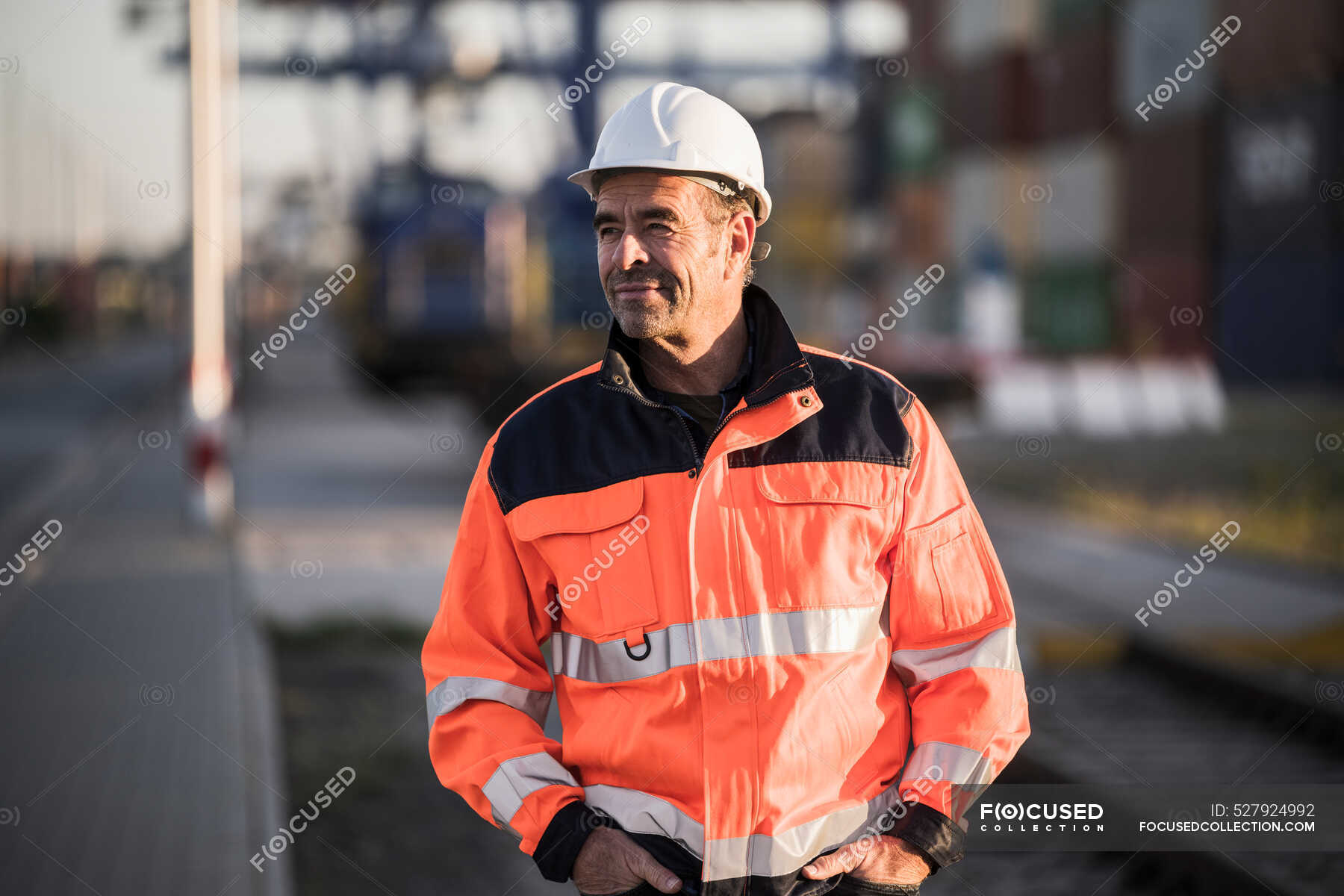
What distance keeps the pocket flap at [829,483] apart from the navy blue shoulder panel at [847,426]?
13 mm

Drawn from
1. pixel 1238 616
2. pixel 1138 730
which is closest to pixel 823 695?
pixel 1138 730

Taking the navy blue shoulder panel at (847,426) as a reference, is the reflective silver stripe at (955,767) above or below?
below

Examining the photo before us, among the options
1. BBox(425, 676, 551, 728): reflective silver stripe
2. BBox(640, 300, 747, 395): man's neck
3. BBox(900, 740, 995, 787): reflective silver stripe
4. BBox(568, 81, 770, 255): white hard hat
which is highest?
BBox(568, 81, 770, 255): white hard hat

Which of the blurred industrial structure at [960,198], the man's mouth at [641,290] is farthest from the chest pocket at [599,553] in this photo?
the blurred industrial structure at [960,198]

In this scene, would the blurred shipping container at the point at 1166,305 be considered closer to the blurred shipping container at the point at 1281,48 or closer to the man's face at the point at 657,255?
the blurred shipping container at the point at 1281,48

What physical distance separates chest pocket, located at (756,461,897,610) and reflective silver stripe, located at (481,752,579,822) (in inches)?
19.0

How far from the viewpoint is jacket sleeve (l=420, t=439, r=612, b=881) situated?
8.14 feet

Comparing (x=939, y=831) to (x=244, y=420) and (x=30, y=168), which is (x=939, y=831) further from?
(x=30, y=168)

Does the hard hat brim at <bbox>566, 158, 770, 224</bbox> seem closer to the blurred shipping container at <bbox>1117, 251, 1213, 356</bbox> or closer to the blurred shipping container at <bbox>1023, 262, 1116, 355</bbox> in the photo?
the blurred shipping container at <bbox>1117, 251, 1213, 356</bbox>

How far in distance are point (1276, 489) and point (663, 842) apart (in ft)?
42.6

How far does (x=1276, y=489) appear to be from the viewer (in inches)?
553

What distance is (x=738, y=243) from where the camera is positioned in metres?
2.63

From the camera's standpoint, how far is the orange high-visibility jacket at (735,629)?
7.75 ft

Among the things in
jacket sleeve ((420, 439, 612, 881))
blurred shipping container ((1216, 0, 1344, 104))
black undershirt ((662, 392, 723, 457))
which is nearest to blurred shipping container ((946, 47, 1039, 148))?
blurred shipping container ((1216, 0, 1344, 104))
